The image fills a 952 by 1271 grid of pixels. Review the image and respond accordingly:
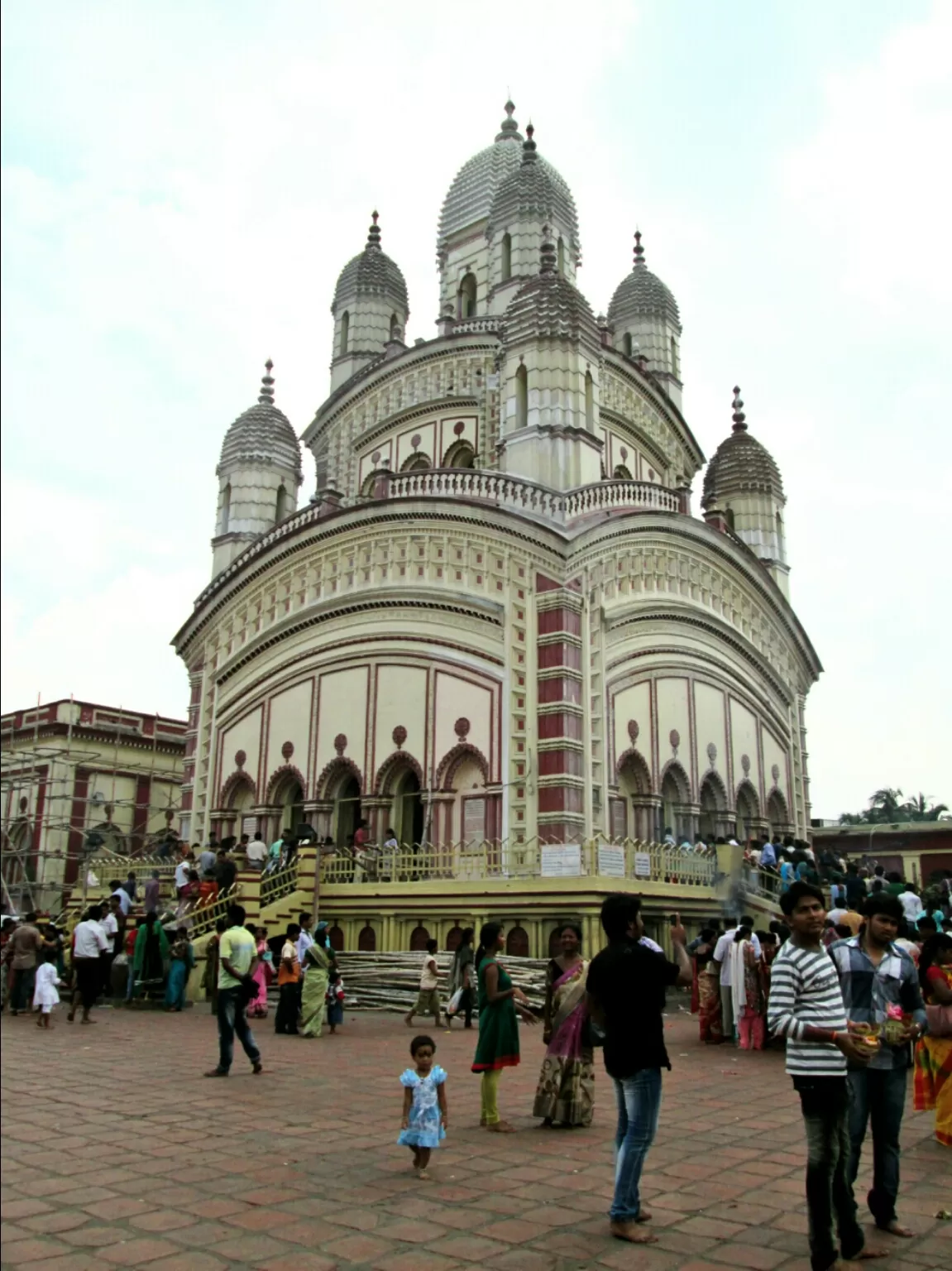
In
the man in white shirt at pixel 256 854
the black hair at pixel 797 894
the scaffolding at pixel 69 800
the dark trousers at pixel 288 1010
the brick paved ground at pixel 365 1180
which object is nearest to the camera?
the brick paved ground at pixel 365 1180

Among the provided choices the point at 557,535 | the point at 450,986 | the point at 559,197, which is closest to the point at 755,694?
the point at 557,535

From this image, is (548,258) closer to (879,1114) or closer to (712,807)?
(712,807)

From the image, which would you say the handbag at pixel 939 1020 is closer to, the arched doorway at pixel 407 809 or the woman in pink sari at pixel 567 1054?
the woman in pink sari at pixel 567 1054

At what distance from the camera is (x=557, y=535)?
1969cm

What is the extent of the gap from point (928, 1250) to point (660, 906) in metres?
12.2

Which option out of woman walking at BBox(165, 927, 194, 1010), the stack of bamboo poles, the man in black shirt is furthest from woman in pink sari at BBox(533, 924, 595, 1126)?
woman walking at BBox(165, 927, 194, 1010)

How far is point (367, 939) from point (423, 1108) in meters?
11.9

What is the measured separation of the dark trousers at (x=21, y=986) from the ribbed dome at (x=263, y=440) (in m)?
15.3

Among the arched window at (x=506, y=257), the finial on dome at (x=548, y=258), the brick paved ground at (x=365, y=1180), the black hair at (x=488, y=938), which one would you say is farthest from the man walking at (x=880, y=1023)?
the arched window at (x=506, y=257)

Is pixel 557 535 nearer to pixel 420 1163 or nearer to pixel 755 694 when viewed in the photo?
pixel 755 694

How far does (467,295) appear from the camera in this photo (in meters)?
29.4

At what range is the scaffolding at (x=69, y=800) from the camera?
30.4 m

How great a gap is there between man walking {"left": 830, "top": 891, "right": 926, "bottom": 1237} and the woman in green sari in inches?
297

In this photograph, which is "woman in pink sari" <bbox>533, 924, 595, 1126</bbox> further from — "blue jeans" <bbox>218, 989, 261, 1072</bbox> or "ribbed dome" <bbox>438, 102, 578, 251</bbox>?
"ribbed dome" <bbox>438, 102, 578, 251</bbox>
